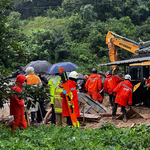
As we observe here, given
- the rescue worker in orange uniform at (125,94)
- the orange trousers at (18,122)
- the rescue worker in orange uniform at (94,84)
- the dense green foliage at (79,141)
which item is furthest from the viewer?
the rescue worker in orange uniform at (94,84)

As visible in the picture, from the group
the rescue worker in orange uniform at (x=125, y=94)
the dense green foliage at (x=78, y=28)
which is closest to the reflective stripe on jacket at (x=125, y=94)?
the rescue worker in orange uniform at (x=125, y=94)

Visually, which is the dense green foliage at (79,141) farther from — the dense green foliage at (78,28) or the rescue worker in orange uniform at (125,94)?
the dense green foliage at (78,28)

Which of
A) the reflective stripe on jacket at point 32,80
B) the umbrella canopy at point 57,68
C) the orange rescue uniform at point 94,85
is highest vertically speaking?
the umbrella canopy at point 57,68

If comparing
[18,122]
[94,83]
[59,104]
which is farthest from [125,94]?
[18,122]

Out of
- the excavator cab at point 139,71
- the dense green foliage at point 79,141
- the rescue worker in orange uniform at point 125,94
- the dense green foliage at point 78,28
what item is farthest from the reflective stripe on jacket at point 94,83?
the dense green foliage at point 78,28

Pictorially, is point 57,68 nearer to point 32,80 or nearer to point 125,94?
point 32,80

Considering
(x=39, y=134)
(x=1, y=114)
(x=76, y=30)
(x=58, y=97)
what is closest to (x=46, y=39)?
(x=76, y=30)

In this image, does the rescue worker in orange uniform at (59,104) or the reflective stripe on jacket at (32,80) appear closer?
the rescue worker in orange uniform at (59,104)

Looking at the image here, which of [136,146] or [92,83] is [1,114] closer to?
[92,83]

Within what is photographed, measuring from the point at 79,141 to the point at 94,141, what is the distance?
13.2 inches

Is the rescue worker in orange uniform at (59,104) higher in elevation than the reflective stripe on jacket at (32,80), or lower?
lower

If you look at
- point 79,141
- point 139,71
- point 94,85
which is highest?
point 79,141

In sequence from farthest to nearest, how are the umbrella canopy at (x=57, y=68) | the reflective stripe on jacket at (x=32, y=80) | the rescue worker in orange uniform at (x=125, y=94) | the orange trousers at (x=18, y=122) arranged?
the umbrella canopy at (x=57, y=68) < the rescue worker in orange uniform at (x=125, y=94) < the reflective stripe on jacket at (x=32, y=80) < the orange trousers at (x=18, y=122)

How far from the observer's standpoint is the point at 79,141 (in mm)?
4062
